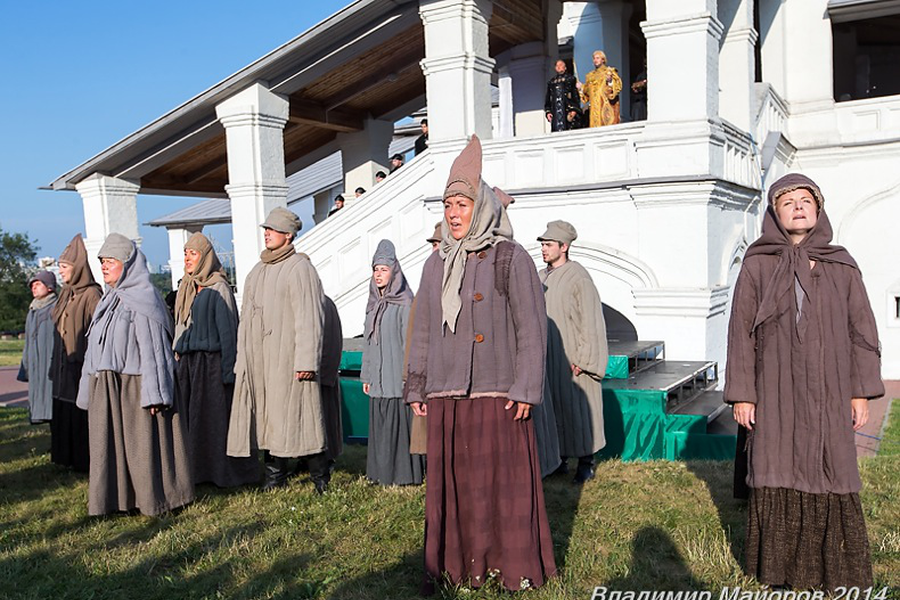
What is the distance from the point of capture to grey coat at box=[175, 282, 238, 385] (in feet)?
20.3

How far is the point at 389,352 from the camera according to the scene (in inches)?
247

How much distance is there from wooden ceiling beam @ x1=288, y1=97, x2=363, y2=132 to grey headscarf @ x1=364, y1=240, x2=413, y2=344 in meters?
6.88

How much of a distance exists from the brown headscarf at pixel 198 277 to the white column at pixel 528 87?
28.4ft

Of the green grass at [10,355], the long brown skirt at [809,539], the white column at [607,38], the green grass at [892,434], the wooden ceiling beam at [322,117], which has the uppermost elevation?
the white column at [607,38]

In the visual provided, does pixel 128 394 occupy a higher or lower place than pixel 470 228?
lower

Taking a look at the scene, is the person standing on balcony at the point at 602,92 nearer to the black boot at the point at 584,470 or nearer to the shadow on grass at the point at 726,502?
the shadow on grass at the point at 726,502

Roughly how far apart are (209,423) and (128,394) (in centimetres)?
102

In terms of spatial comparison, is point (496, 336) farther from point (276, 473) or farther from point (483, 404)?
point (276, 473)

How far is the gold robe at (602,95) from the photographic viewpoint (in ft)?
35.2

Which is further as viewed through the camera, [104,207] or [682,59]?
[104,207]

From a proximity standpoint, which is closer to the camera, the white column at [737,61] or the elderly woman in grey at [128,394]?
the elderly woman in grey at [128,394]

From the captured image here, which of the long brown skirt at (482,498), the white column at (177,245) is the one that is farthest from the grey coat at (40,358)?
the white column at (177,245)

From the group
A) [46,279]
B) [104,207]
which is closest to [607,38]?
[104,207]

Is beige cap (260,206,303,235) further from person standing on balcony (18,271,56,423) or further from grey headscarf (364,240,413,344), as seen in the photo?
person standing on balcony (18,271,56,423)
